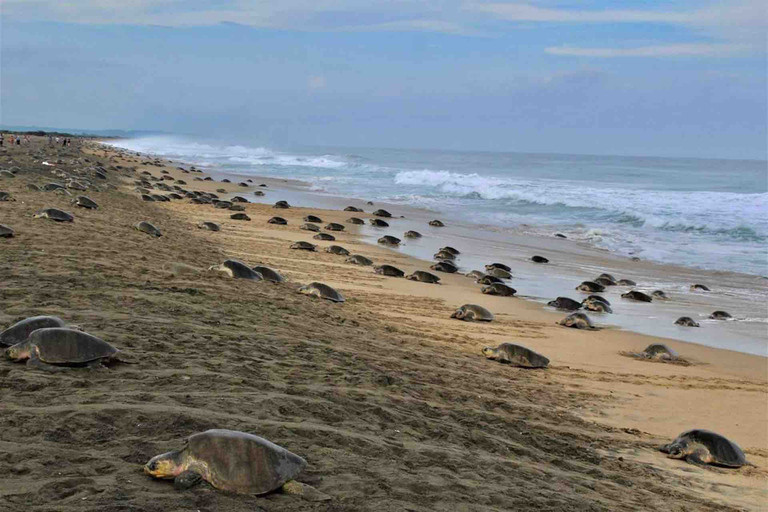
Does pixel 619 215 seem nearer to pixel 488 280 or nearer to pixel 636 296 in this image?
pixel 636 296

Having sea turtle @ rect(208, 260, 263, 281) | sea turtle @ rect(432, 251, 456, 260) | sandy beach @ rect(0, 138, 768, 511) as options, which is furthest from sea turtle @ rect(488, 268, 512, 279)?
sea turtle @ rect(208, 260, 263, 281)

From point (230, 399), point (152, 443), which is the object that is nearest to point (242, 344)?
point (230, 399)

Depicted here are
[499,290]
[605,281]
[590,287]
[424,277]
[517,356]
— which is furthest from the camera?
[605,281]

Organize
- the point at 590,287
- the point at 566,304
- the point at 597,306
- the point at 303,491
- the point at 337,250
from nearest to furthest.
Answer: the point at 303,491
the point at 566,304
the point at 597,306
the point at 590,287
the point at 337,250

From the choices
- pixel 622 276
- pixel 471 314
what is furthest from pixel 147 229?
pixel 622 276

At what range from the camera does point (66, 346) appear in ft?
17.5

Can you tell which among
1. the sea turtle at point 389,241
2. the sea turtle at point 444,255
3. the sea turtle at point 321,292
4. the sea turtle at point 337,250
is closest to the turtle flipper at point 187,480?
the sea turtle at point 321,292

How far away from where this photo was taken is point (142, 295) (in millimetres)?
7926

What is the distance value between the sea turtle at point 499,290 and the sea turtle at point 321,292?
3724mm

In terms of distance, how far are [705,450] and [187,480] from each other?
442cm

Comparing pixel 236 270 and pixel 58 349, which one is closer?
pixel 58 349

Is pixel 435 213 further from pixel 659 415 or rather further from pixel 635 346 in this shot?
pixel 659 415

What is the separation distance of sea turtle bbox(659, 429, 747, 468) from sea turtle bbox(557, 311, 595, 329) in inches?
195

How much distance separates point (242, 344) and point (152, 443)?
2591 millimetres
